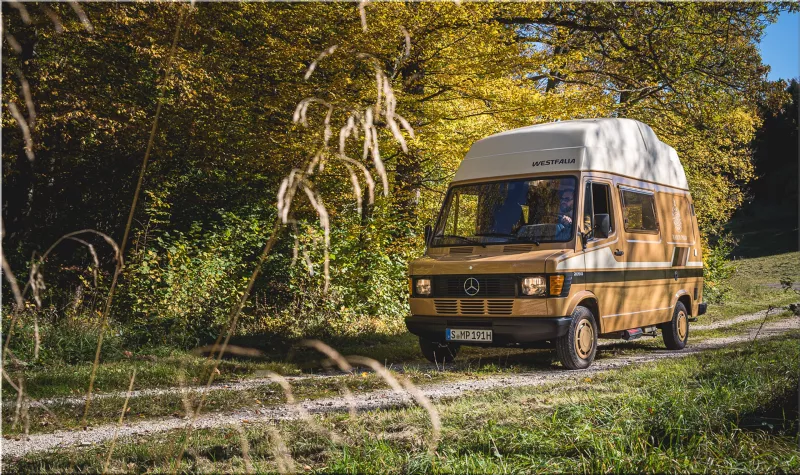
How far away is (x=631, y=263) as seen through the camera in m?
9.92

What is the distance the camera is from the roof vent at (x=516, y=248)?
8695mm

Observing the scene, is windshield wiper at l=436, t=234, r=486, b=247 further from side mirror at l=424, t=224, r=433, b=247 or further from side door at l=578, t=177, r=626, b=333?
side door at l=578, t=177, r=626, b=333

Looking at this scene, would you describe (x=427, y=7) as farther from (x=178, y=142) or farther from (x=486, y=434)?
(x=486, y=434)

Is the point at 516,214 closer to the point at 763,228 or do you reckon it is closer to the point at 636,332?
the point at 636,332

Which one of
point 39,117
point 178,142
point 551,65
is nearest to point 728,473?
point 39,117

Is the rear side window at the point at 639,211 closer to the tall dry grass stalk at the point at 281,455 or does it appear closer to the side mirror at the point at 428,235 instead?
the side mirror at the point at 428,235

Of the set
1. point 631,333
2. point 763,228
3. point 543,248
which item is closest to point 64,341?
point 543,248

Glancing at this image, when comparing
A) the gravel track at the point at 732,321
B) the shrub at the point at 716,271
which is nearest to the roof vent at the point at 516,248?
the gravel track at the point at 732,321

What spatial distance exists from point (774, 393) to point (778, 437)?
0.95 m

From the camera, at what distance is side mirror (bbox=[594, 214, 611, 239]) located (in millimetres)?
8828

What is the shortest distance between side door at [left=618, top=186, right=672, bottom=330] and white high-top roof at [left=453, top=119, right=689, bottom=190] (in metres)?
0.45

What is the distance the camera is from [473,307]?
29.0 ft

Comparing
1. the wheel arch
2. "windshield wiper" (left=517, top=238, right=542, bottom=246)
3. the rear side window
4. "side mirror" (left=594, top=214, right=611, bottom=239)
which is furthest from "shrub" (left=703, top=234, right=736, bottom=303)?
"windshield wiper" (left=517, top=238, right=542, bottom=246)

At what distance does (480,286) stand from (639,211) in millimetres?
3081
